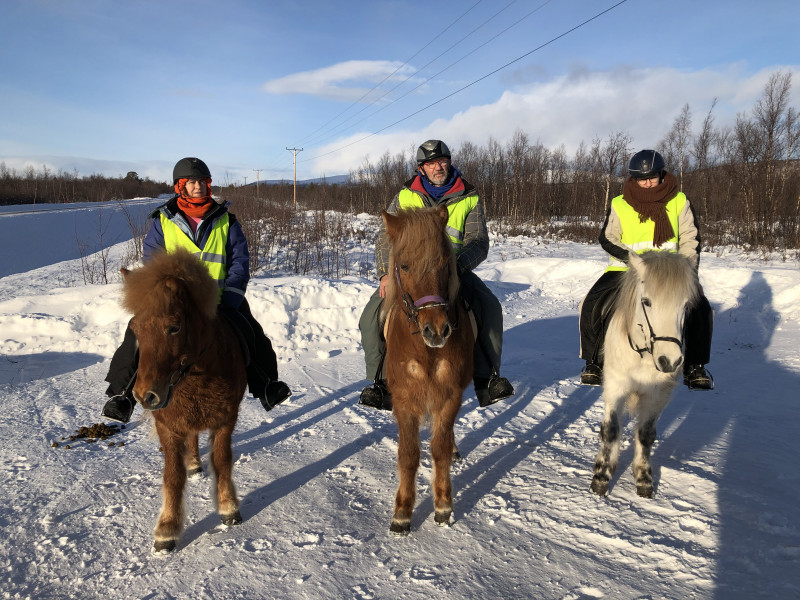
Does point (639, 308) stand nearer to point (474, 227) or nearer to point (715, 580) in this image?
point (474, 227)

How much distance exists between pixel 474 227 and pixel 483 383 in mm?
1408

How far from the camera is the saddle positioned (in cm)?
382

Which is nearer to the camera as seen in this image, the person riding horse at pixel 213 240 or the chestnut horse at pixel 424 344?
the chestnut horse at pixel 424 344

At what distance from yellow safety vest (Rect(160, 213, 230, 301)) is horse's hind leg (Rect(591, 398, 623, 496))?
3.52 m

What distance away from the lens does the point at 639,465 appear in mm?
3938

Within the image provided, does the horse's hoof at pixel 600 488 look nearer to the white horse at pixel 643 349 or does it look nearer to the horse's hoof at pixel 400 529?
the white horse at pixel 643 349

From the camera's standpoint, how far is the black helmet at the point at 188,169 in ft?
12.8

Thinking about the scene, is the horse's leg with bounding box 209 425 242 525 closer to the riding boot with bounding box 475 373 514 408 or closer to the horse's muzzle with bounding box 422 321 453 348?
the horse's muzzle with bounding box 422 321 453 348

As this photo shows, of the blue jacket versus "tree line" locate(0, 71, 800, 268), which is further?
"tree line" locate(0, 71, 800, 268)

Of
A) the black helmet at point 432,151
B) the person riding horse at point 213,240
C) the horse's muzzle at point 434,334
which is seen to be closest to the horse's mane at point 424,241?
the horse's muzzle at point 434,334

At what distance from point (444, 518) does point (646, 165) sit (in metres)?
3.64

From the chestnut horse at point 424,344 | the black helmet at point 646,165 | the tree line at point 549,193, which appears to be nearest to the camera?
the chestnut horse at point 424,344

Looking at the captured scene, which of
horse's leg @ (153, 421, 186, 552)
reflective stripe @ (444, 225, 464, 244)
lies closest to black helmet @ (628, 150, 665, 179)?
reflective stripe @ (444, 225, 464, 244)

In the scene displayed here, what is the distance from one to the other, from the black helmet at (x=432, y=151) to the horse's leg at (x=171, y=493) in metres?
2.98
